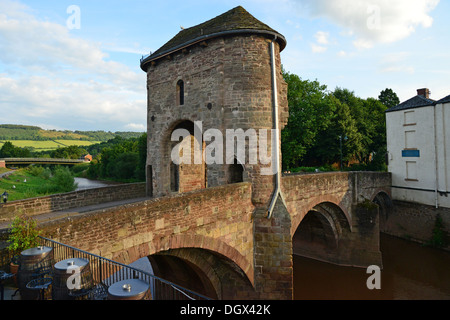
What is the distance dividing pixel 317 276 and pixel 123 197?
36.5 ft

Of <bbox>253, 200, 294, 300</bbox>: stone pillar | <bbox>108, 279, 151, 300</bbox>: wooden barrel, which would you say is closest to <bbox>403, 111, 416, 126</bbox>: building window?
<bbox>253, 200, 294, 300</bbox>: stone pillar

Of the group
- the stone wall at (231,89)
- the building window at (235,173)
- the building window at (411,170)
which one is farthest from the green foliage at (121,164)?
the building window at (235,173)

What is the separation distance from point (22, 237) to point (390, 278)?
16.9 metres

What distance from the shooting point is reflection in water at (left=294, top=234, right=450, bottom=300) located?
537 inches

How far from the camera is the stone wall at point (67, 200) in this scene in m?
8.97

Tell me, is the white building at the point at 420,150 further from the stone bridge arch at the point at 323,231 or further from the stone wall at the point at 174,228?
the stone wall at the point at 174,228

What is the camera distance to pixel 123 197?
13422 millimetres

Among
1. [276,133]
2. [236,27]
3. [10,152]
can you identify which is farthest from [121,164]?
[276,133]

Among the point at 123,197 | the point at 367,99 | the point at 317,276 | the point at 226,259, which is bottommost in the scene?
the point at 317,276

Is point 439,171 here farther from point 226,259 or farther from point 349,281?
point 226,259

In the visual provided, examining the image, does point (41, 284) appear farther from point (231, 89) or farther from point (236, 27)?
point (236, 27)

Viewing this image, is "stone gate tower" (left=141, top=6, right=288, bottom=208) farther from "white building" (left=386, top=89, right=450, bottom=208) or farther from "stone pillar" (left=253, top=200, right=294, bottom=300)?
"white building" (left=386, top=89, right=450, bottom=208)
